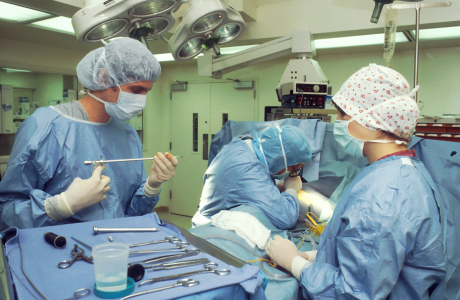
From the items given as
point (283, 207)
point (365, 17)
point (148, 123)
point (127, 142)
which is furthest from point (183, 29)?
point (148, 123)

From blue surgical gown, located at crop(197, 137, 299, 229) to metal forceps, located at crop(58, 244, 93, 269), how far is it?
1180 mm

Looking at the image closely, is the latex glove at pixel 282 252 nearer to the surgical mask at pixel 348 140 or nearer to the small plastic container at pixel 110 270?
the surgical mask at pixel 348 140

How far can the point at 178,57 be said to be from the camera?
216 cm

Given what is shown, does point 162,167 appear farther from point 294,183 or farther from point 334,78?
point 334,78

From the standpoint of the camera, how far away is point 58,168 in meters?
Result: 1.36

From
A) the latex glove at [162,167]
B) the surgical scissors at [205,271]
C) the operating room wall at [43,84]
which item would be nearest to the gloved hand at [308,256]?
the latex glove at [162,167]

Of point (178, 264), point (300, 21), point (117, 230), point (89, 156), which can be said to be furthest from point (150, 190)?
point (300, 21)

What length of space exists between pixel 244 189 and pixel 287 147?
0.42 meters

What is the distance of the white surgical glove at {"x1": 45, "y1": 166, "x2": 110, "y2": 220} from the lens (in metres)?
1.20

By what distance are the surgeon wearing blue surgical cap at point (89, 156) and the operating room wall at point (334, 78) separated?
3.23m

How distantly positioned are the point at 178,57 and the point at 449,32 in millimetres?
2648

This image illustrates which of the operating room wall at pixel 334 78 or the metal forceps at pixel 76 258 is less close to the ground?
the operating room wall at pixel 334 78

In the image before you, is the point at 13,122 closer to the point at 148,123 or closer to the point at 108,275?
the point at 148,123

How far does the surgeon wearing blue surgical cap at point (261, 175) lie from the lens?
192 centimetres
